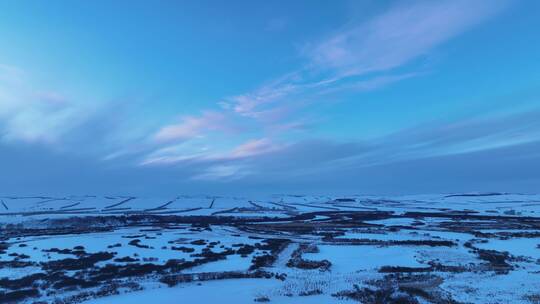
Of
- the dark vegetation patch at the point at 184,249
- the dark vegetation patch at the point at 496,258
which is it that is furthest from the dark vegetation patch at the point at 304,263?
the dark vegetation patch at the point at 496,258

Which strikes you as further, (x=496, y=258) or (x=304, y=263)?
(x=496, y=258)

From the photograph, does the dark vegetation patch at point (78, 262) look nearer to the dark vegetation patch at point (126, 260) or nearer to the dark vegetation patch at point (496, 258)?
the dark vegetation patch at point (126, 260)

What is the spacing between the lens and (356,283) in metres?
21.7

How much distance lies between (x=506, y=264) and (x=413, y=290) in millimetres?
11405

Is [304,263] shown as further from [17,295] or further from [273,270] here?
[17,295]

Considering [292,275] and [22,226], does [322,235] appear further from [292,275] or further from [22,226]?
[22,226]

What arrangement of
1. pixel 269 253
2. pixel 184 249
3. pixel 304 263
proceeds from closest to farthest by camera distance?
pixel 304 263 → pixel 269 253 → pixel 184 249

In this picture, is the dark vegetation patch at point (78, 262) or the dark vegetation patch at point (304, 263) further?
the dark vegetation patch at point (78, 262)

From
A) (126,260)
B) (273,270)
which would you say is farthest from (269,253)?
(126,260)

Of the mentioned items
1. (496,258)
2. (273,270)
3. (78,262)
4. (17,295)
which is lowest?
(496,258)

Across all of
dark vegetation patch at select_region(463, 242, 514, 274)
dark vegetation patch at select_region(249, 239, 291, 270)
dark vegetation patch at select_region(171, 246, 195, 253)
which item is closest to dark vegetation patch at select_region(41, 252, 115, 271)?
dark vegetation patch at select_region(171, 246, 195, 253)

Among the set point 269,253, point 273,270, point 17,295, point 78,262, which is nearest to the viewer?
point 17,295

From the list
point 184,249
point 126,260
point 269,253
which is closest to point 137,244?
point 184,249

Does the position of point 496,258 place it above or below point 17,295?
below
